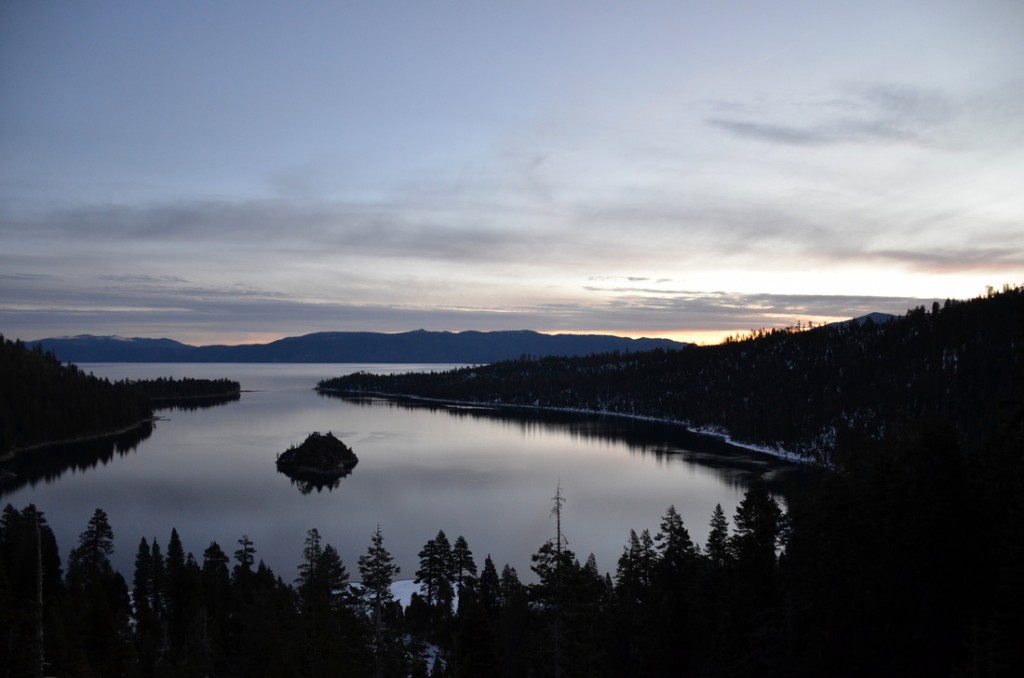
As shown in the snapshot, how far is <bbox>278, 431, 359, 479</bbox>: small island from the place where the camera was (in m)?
105

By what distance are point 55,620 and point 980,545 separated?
38.8 meters

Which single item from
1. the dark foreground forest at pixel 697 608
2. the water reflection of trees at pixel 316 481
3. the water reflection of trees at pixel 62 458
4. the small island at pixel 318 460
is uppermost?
the dark foreground forest at pixel 697 608

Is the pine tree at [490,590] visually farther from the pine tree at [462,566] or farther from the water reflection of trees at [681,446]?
the water reflection of trees at [681,446]

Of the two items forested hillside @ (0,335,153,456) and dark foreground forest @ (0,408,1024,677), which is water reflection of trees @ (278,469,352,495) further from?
forested hillside @ (0,335,153,456)

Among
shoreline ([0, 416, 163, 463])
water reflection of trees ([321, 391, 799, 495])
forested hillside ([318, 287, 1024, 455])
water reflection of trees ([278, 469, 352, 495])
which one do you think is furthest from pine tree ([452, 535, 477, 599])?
shoreline ([0, 416, 163, 463])

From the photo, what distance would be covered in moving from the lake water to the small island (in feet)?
9.25

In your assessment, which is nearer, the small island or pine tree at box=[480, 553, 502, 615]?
pine tree at box=[480, 553, 502, 615]

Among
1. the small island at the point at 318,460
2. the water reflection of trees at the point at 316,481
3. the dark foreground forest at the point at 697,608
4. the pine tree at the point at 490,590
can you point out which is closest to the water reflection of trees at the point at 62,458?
the small island at the point at 318,460

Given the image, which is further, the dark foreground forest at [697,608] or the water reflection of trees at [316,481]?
the water reflection of trees at [316,481]

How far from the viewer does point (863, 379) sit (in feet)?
524

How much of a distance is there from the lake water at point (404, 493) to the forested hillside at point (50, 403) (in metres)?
12.5

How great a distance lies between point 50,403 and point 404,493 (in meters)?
110

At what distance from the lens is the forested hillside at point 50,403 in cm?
13800

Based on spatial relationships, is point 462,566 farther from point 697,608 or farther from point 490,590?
point 697,608
